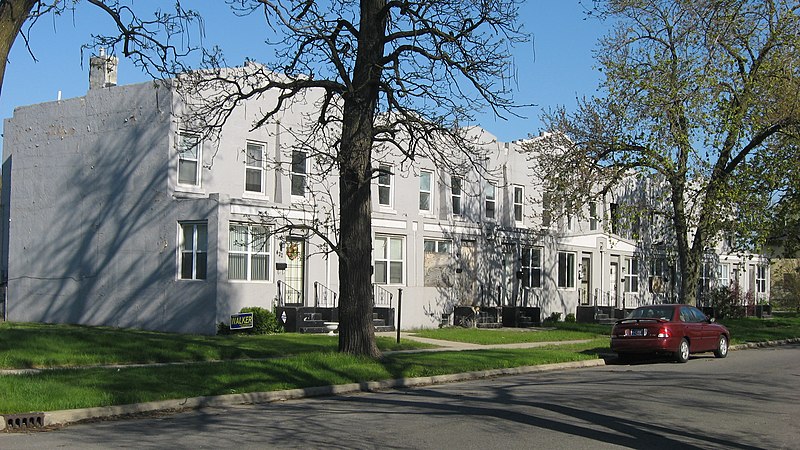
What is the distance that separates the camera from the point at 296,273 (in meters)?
27.3

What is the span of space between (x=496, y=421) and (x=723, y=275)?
145ft

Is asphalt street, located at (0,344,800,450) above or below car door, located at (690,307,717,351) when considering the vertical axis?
below

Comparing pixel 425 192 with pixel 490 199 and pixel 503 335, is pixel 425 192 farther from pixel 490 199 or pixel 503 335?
pixel 503 335

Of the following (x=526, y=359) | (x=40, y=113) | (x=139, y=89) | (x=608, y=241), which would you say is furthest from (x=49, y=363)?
(x=608, y=241)

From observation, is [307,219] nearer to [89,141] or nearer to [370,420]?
[89,141]

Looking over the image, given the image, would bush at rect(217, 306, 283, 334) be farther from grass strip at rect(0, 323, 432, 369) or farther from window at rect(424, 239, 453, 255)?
window at rect(424, 239, 453, 255)

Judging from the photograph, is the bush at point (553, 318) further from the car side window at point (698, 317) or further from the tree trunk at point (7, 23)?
the tree trunk at point (7, 23)

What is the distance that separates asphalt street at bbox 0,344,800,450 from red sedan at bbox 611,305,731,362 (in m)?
4.66

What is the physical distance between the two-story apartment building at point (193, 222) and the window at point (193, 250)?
0.04 m

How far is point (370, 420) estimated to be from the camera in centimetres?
1152

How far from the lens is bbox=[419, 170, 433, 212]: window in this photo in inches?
1241

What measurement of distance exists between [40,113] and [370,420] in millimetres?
22214

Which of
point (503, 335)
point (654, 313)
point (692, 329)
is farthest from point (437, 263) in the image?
point (692, 329)

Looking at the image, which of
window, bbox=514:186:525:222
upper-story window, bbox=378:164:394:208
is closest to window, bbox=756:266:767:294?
window, bbox=514:186:525:222
